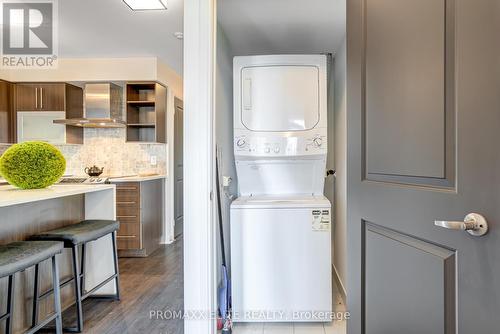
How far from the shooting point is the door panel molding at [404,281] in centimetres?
91

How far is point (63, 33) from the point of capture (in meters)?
3.28

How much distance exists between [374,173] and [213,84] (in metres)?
1.02

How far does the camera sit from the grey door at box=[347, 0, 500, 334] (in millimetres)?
792

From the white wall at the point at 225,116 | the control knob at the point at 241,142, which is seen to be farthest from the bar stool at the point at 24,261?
the control knob at the point at 241,142

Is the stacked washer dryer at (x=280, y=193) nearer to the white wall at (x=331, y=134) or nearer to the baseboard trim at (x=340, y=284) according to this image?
the baseboard trim at (x=340, y=284)

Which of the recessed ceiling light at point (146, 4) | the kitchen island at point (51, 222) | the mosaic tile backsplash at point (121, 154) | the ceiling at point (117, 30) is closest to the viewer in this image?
the kitchen island at point (51, 222)

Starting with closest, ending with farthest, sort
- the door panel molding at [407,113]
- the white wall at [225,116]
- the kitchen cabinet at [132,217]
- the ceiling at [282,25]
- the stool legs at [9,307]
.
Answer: the door panel molding at [407,113], the stool legs at [9,307], the ceiling at [282,25], the white wall at [225,116], the kitchen cabinet at [132,217]

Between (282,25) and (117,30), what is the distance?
1808 mm

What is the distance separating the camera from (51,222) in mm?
2197

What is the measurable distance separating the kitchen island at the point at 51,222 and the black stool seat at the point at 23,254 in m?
0.23

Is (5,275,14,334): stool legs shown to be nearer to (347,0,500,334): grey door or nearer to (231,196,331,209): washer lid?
(231,196,331,209): washer lid

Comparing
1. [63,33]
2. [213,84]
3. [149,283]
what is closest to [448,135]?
[213,84]

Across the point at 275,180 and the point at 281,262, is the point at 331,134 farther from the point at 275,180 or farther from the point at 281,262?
the point at 281,262

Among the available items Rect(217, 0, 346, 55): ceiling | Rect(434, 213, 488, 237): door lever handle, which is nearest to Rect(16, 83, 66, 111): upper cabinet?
Rect(217, 0, 346, 55): ceiling
